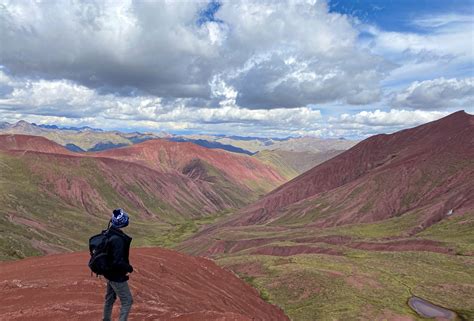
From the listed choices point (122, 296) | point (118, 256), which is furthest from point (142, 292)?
point (118, 256)

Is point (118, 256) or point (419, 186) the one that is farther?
point (419, 186)

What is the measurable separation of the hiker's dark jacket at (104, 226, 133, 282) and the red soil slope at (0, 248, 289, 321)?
6.21 metres

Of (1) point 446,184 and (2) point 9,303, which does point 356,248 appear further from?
(2) point 9,303

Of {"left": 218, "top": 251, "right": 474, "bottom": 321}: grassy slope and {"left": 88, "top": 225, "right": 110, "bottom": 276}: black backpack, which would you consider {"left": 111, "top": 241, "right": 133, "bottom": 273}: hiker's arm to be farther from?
{"left": 218, "top": 251, "right": 474, "bottom": 321}: grassy slope

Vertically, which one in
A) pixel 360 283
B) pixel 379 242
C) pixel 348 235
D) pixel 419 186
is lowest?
pixel 348 235

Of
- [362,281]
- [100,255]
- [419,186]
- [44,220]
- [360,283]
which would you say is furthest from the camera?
[44,220]

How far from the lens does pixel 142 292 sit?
74.6ft

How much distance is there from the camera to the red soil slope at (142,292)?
19078mm

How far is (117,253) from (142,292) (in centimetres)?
1049

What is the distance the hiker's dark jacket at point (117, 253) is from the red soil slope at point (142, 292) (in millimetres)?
6205

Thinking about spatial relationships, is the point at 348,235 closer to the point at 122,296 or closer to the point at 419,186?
the point at 419,186

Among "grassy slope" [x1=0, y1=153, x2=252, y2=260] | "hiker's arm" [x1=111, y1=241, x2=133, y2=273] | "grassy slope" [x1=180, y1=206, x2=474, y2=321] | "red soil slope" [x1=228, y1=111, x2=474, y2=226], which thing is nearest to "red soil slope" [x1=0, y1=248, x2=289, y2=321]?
"hiker's arm" [x1=111, y1=241, x2=133, y2=273]

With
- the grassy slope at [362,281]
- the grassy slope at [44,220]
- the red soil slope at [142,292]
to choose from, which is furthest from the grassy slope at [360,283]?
the grassy slope at [44,220]

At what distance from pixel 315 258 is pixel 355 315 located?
1183 inches
